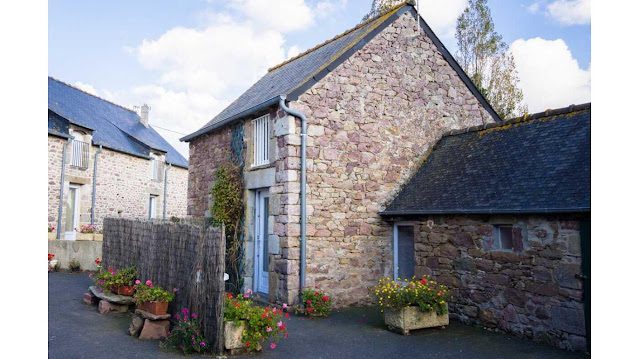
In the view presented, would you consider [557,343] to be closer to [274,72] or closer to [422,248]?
[422,248]

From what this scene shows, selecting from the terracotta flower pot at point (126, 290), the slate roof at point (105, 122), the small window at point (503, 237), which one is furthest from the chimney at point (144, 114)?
the small window at point (503, 237)

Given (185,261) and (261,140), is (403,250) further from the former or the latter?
(185,261)

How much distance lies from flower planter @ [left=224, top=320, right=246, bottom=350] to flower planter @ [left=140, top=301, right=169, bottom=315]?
1.32m

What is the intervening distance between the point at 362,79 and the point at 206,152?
14.9ft

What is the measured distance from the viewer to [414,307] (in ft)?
23.3

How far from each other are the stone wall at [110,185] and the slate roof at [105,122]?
1.68 ft

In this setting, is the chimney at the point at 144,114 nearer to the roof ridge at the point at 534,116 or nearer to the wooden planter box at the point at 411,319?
the roof ridge at the point at 534,116

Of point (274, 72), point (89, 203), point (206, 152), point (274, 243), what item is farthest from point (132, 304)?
point (89, 203)

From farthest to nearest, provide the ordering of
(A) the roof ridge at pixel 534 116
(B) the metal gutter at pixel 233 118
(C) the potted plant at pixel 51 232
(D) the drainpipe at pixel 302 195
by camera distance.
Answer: (C) the potted plant at pixel 51 232 → (B) the metal gutter at pixel 233 118 → (D) the drainpipe at pixel 302 195 → (A) the roof ridge at pixel 534 116

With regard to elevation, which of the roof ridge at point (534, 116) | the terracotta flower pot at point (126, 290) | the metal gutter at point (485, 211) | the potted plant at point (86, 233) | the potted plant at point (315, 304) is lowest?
the potted plant at point (315, 304)

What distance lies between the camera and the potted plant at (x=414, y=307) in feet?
23.2

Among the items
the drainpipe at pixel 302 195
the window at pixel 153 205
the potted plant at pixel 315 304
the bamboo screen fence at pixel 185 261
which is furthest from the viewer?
the window at pixel 153 205

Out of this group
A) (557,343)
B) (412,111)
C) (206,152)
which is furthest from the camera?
(206,152)
